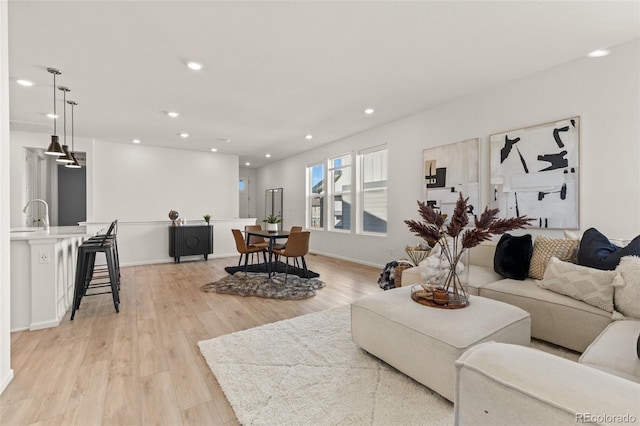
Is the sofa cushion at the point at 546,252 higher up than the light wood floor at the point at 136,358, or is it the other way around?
the sofa cushion at the point at 546,252

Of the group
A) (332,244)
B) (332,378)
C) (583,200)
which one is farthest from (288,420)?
(332,244)

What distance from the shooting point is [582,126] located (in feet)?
9.84

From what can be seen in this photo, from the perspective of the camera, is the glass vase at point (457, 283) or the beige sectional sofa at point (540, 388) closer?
the beige sectional sofa at point (540, 388)

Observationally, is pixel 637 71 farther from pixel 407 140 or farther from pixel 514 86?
pixel 407 140

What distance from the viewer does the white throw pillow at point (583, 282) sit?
6.90 ft

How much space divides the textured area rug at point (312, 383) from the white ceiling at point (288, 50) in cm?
264

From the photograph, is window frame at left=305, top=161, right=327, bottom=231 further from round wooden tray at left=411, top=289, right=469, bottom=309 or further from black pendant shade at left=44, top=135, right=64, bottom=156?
round wooden tray at left=411, top=289, right=469, bottom=309

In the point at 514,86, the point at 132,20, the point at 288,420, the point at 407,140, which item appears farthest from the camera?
the point at 407,140

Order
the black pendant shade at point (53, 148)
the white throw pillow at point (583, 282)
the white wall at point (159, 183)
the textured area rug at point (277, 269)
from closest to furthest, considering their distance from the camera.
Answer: the white throw pillow at point (583, 282), the black pendant shade at point (53, 148), the textured area rug at point (277, 269), the white wall at point (159, 183)

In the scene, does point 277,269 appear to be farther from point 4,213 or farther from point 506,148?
point 506,148

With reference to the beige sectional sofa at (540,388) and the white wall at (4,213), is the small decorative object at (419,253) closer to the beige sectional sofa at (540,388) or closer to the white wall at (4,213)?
the beige sectional sofa at (540,388)

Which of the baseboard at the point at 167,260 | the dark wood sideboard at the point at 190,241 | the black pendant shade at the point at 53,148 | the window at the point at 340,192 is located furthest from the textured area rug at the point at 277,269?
the black pendant shade at the point at 53,148

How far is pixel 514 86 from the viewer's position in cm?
352

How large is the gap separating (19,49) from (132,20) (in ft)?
4.42
